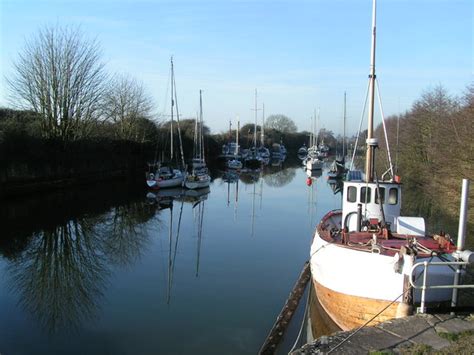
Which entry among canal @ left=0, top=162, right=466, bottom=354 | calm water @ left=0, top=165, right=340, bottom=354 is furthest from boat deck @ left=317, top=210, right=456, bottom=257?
calm water @ left=0, top=165, right=340, bottom=354

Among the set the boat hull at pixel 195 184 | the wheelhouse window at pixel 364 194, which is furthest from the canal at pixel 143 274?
the boat hull at pixel 195 184

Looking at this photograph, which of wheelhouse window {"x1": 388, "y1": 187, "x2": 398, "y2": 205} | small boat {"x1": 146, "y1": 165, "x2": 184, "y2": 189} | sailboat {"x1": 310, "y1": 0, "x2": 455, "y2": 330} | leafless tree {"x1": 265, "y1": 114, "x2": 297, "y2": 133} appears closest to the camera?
sailboat {"x1": 310, "y1": 0, "x2": 455, "y2": 330}

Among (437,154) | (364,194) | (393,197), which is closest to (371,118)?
(364,194)

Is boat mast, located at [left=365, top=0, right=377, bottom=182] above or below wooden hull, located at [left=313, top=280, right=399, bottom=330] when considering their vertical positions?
above

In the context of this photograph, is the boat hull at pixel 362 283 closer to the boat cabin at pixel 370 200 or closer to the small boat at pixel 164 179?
the boat cabin at pixel 370 200

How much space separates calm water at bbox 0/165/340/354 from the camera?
9195 mm

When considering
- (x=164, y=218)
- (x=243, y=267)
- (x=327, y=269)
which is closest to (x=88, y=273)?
(x=243, y=267)

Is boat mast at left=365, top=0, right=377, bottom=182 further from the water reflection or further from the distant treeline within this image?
the distant treeline

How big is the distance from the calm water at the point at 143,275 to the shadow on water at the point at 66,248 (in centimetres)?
4

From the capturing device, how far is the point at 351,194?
11.4 m

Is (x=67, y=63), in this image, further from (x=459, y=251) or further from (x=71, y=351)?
(x=459, y=251)

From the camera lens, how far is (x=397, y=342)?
556cm

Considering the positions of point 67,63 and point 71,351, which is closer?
point 71,351

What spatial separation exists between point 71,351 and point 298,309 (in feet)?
17.6
